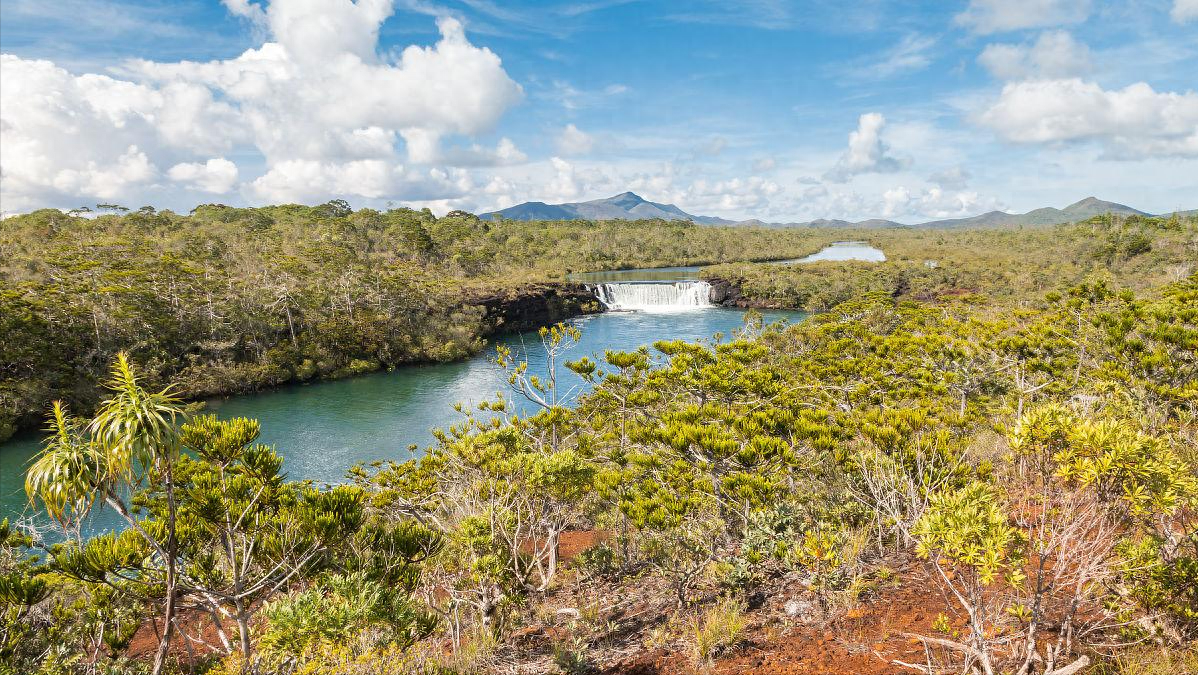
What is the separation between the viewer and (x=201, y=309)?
104 feet

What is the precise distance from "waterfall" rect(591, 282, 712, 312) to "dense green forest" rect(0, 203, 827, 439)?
6973mm

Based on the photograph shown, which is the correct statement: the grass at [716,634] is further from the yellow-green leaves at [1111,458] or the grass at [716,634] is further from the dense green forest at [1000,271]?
the dense green forest at [1000,271]

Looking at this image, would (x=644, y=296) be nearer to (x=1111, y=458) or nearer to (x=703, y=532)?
(x=703, y=532)

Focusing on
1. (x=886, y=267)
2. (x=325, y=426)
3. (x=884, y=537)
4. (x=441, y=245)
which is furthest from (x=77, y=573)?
(x=886, y=267)

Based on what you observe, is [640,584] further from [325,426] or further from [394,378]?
[394,378]

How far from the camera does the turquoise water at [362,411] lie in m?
20.5

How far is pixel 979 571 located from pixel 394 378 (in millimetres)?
34582

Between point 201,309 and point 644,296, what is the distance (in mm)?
37599

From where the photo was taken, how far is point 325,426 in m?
25.1

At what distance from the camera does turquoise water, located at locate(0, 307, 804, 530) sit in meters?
20.5

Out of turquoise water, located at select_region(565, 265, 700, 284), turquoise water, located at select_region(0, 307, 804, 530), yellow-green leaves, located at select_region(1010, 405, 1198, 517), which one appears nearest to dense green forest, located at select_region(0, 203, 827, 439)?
turquoise water, located at select_region(0, 307, 804, 530)

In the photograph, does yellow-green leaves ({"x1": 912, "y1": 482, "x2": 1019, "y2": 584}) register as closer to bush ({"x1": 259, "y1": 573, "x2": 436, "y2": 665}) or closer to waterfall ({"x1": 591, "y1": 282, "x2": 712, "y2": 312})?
bush ({"x1": 259, "y1": 573, "x2": 436, "y2": 665})

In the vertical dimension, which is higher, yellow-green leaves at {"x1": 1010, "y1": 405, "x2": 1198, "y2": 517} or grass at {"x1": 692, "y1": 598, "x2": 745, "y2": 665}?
yellow-green leaves at {"x1": 1010, "y1": 405, "x2": 1198, "y2": 517}

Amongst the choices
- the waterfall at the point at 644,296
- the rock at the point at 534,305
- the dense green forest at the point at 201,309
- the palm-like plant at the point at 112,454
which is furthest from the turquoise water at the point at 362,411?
the waterfall at the point at 644,296
